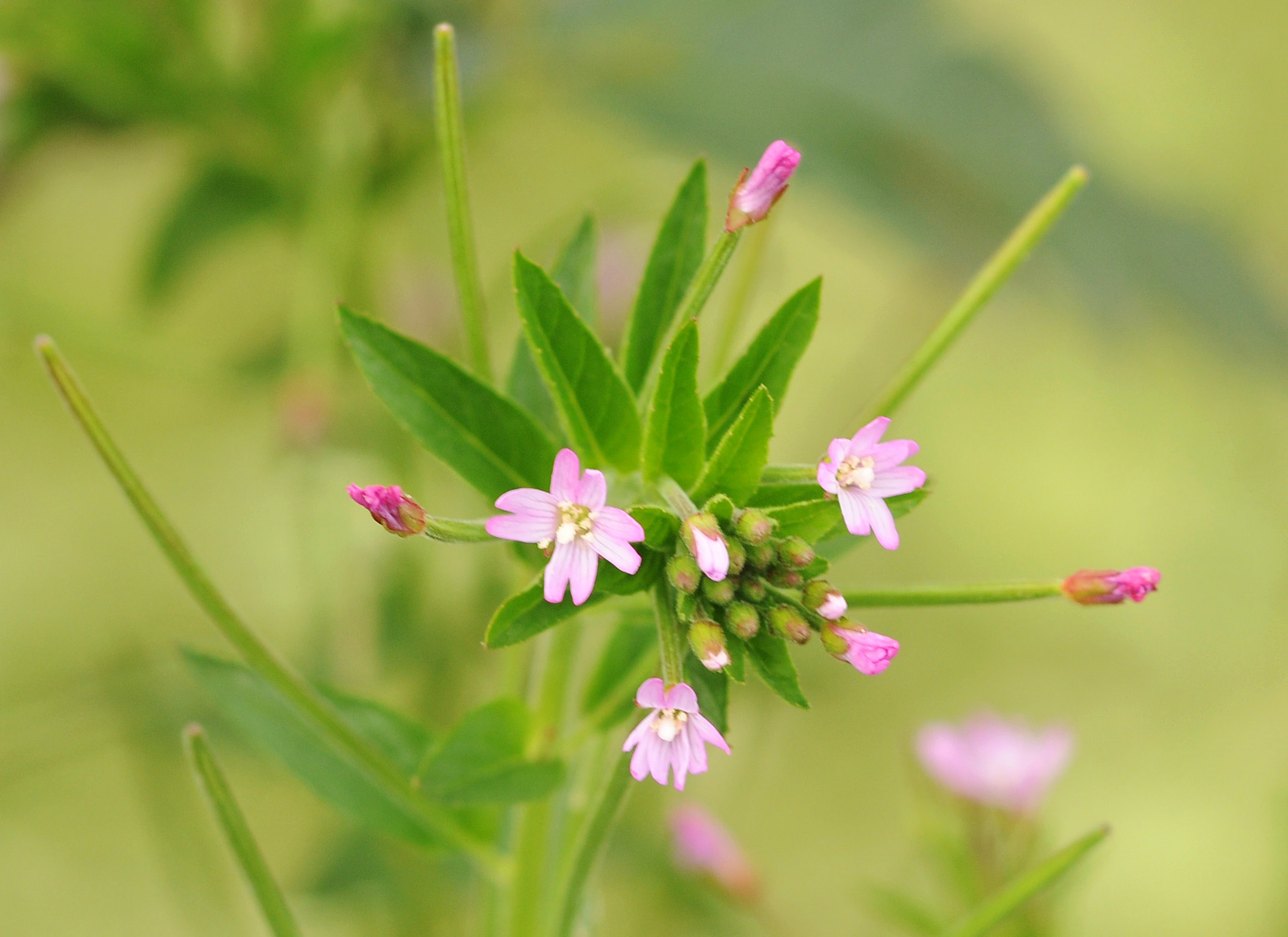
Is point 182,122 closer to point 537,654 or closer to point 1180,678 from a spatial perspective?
point 537,654

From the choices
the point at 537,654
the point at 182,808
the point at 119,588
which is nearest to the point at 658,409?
the point at 537,654

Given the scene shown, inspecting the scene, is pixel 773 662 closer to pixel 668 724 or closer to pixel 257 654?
pixel 668 724

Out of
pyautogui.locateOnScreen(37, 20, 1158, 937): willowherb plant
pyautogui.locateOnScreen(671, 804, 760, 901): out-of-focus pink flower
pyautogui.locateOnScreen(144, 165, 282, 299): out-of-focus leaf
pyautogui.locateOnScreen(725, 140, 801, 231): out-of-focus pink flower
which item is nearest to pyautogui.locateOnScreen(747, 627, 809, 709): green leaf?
pyautogui.locateOnScreen(37, 20, 1158, 937): willowherb plant

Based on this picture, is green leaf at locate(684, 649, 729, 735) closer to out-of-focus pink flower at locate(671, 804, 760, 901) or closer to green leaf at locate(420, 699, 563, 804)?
green leaf at locate(420, 699, 563, 804)

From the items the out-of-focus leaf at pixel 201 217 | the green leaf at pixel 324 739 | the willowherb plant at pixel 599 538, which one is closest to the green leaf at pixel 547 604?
the willowherb plant at pixel 599 538

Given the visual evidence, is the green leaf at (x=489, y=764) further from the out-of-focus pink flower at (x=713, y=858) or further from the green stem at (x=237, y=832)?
the out-of-focus pink flower at (x=713, y=858)
